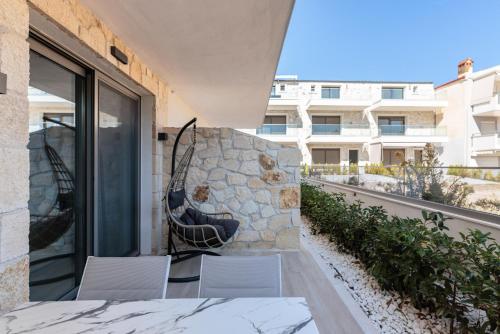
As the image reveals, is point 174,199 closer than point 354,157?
Yes

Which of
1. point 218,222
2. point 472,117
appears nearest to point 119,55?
point 218,222

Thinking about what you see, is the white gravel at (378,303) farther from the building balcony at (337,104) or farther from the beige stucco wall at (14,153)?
the building balcony at (337,104)

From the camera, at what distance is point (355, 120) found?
17.7 m

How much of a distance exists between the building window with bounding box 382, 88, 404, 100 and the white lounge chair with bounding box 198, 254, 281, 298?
19.4 meters

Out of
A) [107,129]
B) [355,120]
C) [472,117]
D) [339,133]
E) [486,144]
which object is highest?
[355,120]

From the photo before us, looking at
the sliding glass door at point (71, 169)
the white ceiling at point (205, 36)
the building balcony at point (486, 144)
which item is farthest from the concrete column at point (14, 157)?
the building balcony at point (486, 144)

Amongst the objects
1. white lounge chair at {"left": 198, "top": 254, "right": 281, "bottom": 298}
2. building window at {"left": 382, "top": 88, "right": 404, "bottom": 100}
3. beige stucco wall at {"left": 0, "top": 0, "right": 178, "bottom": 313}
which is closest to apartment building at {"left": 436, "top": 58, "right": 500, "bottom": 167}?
building window at {"left": 382, "top": 88, "right": 404, "bottom": 100}

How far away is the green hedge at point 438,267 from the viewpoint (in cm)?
174

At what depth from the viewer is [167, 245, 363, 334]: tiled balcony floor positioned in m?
2.07

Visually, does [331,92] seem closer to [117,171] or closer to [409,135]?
[409,135]

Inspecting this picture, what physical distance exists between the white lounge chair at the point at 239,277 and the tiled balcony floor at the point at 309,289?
3.04ft

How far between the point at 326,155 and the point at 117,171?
16033 mm

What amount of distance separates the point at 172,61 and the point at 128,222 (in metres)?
1.87

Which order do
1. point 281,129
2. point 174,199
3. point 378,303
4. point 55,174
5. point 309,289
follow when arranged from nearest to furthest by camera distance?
point 55,174 < point 378,303 < point 309,289 < point 174,199 < point 281,129
